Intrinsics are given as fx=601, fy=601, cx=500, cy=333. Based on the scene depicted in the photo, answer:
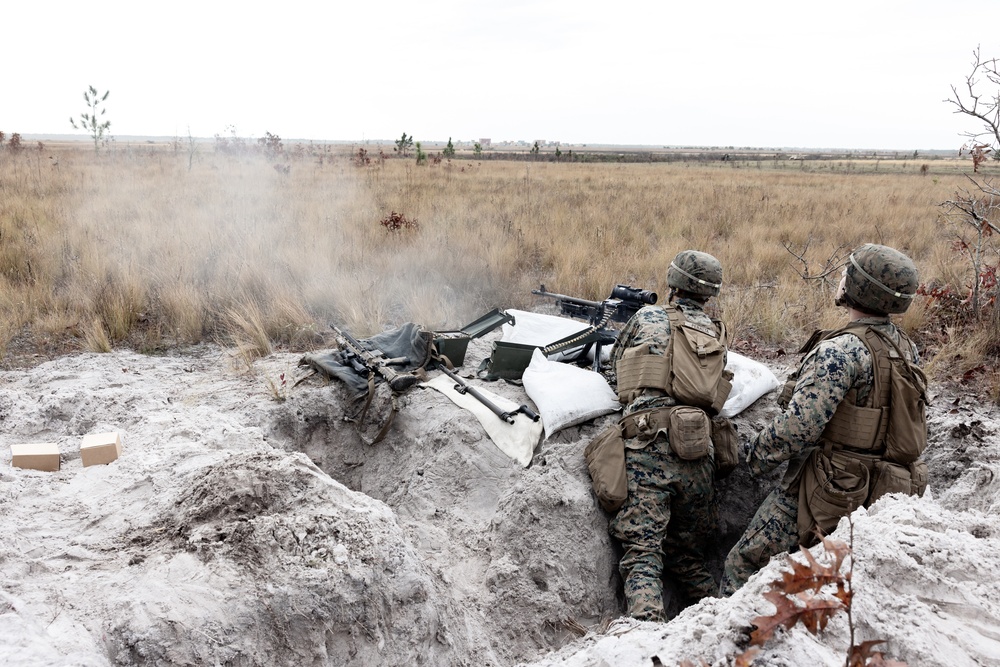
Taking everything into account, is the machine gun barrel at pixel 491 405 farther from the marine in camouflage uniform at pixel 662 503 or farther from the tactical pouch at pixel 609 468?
the marine in camouflage uniform at pixel 662 503

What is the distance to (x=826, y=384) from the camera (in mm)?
2738

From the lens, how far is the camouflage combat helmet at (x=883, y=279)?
8.87 ft

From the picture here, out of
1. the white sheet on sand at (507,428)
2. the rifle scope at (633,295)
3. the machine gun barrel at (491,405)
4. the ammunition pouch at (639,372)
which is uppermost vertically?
the rifle scope at (633,295)

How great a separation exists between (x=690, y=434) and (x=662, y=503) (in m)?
0.40

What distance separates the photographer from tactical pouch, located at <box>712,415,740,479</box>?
332 centimetres

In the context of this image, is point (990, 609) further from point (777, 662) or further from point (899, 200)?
point (899, 200)

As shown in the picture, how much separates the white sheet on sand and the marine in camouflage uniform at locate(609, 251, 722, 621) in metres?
0.61

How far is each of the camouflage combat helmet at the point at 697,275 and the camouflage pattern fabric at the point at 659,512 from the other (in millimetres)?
112

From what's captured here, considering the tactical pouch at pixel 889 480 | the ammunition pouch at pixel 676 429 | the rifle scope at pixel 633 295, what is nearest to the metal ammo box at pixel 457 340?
the rifle scope at pixel 633 295

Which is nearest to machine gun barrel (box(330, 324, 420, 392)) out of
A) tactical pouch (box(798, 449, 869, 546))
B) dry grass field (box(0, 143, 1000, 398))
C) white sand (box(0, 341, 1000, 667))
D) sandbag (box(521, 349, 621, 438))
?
white sand (box(0, 341, 1000, 667))

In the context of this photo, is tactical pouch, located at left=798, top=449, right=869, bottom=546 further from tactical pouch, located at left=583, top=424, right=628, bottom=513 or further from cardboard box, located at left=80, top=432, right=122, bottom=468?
cardboard box, located at left=80, top=432, right=122, bottom=468

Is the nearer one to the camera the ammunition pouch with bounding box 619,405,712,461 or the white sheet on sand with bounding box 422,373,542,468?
the ammunition pouch with bounding box 619,405,712,461

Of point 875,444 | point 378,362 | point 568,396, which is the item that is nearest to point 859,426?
point 875,444

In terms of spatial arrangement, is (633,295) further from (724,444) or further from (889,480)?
(889,480)
